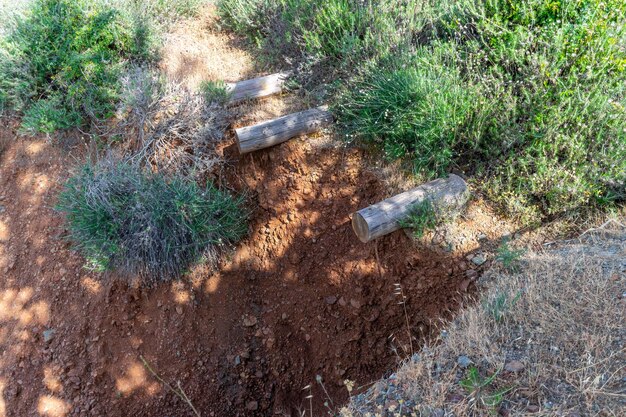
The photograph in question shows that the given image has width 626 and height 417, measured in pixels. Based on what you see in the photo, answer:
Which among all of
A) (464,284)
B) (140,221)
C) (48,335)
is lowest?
(48,335)

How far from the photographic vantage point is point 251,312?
457cm

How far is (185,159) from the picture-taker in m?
4.80

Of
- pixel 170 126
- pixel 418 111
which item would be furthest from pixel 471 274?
pixel 170 126

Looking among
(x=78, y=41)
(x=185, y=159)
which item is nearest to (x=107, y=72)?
(x=78, y=41)

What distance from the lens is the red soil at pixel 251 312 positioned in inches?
162

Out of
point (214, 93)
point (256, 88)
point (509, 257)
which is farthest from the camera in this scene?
point (256, 88)

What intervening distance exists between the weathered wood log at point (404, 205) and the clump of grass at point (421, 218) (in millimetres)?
32

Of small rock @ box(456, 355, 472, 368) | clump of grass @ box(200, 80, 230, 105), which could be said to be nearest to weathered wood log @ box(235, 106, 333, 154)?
clump of grass @ box(200, 80, 230, 105)

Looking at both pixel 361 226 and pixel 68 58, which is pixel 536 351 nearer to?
pixel 361 226

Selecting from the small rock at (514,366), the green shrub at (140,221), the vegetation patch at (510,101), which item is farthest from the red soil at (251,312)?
the small rock at (514,366)

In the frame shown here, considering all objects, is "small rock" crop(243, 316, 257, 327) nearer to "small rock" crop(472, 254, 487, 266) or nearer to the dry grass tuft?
the dry grass tuft

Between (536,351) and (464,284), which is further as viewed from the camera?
(464,284)

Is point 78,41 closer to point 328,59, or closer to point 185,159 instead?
point 185,159

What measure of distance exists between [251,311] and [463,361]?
7.24 feet
